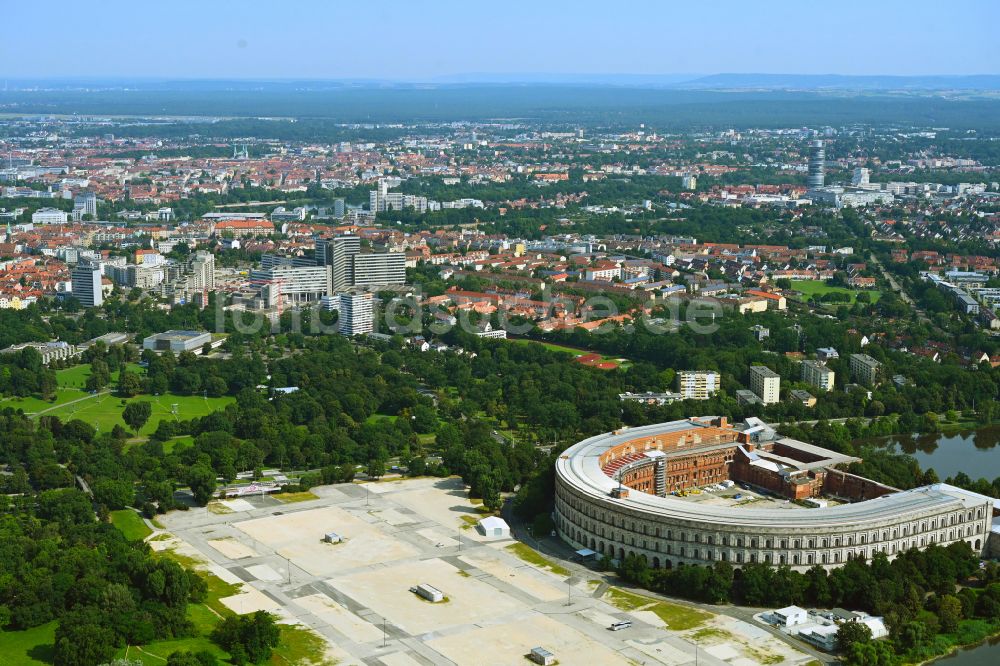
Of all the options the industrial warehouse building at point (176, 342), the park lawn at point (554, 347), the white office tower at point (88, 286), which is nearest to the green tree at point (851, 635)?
the park lawn at point (554, 347)

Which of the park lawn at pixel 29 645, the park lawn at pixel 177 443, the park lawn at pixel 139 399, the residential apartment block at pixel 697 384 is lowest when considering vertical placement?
the park lawn at pixel 139 399

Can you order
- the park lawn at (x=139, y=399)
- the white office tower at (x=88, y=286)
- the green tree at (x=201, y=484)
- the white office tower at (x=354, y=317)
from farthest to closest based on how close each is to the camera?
the white office tower at (x=88, y=286), the white office tower at (x=354, y=317), the park lawn at (x=139, y=399), the green tree at (x=201, y=484)

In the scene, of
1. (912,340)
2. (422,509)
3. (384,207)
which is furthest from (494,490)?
(384,207)

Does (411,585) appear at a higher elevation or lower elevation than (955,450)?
higher

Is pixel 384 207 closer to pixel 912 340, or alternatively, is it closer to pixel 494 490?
pixel 912 340

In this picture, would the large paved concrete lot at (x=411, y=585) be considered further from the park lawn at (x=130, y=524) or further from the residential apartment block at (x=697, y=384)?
the residential apartment block at (x=697, y=384)

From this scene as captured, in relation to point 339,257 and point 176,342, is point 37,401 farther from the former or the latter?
point 339,257

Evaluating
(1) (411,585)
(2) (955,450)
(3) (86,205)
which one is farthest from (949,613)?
(3) (86,205)

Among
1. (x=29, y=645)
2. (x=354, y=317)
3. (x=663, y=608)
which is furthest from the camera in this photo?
(x=354, y=317)
